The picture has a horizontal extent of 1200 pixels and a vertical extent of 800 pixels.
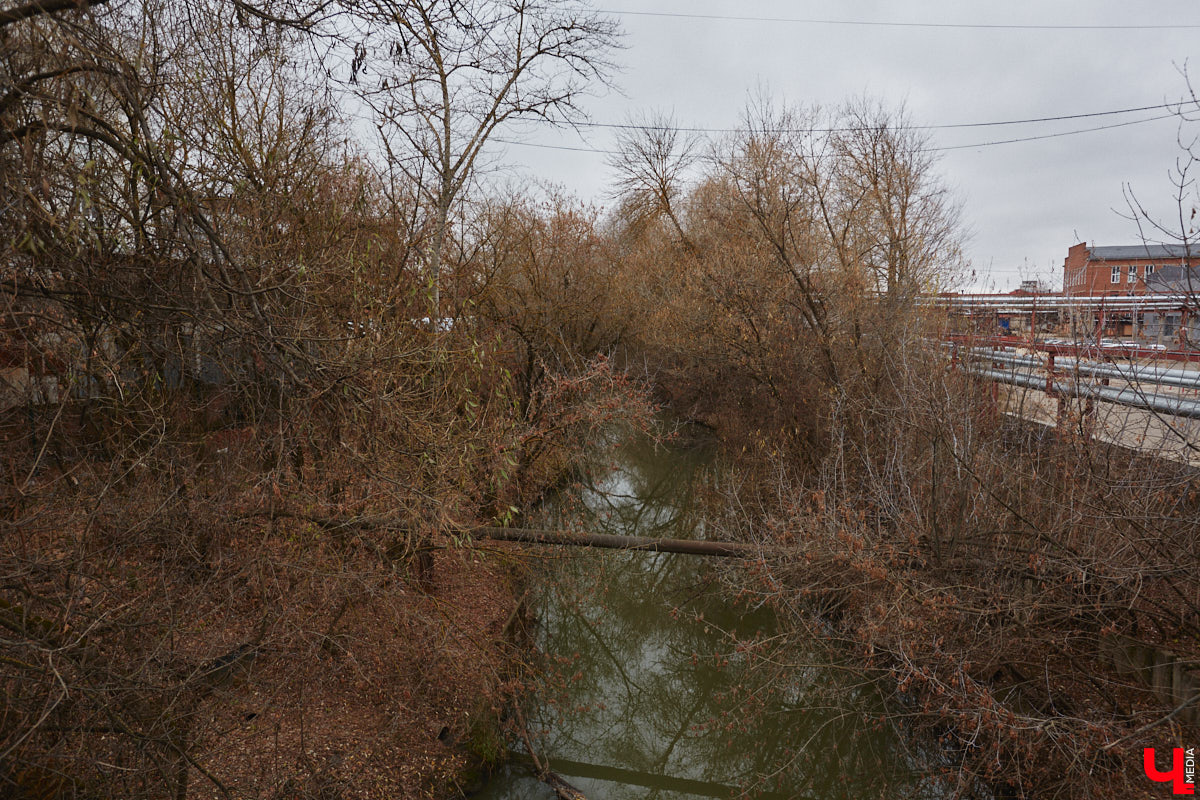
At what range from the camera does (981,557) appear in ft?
21.1

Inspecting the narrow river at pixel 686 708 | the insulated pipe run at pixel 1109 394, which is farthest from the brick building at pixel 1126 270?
the narrow river at pixel 686 708

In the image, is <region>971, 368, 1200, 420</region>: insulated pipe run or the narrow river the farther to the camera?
the narrow river

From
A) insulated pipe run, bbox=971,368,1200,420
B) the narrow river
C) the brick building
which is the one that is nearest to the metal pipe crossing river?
insulated pipe run, bbox=971,368,1200,420

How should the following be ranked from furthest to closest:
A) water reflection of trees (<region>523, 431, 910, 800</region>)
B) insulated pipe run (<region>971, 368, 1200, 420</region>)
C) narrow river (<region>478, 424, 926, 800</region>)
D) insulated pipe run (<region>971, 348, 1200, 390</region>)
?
water reflection of trees (<region>523, 431, 910, 800</region>), narrow river (<region>478, 424, 926, 800</region>), insulated pipe run (<region>971, 368, 1200, 420</region>), insulated pipe run (<region>971, 348, 1200, 390</region>)

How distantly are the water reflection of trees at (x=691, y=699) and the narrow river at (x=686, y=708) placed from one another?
0.06 ft

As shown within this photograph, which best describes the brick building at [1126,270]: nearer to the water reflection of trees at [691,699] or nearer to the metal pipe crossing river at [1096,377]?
the metal pipe crossing river at [1096,377]

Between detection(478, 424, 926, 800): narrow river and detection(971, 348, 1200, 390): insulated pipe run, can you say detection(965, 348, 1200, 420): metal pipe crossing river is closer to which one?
detection(971, 348, 1200, 390): insulated pipe run

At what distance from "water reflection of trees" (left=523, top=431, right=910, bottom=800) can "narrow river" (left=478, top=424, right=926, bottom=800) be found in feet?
0.06

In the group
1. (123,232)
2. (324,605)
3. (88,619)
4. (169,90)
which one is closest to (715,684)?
(324,605)

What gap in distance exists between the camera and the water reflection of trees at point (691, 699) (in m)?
7.26

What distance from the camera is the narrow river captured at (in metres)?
7.14

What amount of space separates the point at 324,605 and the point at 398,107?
5.43 metres

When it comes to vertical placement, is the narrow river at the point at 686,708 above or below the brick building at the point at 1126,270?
below

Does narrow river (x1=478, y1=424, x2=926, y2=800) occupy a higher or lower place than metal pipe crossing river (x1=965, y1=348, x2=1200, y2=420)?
lower
